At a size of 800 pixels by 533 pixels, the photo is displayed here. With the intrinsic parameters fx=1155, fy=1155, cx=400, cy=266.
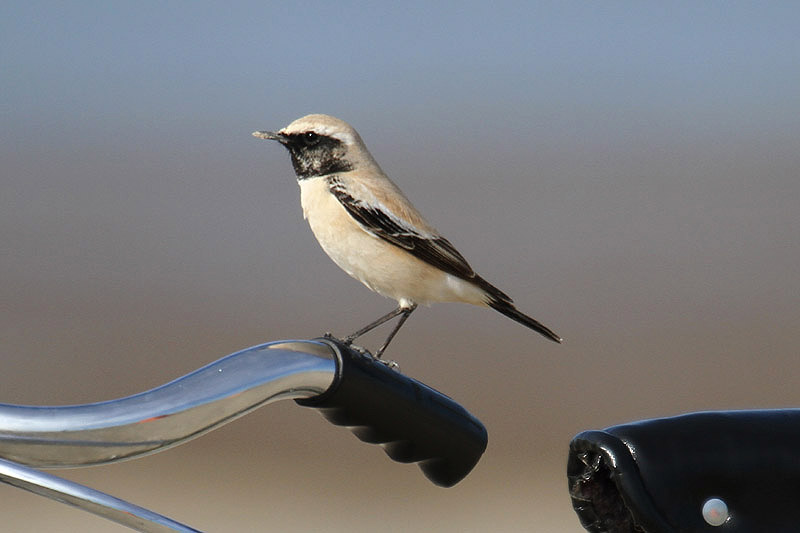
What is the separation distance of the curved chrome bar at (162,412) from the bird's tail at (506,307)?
1707mm

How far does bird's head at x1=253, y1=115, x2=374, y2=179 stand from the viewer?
3328mm

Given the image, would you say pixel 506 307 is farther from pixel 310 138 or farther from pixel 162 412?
pixel 162 412

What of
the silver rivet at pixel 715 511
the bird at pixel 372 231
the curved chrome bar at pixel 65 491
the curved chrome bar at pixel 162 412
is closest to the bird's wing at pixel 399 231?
the bird at pixel 372 231

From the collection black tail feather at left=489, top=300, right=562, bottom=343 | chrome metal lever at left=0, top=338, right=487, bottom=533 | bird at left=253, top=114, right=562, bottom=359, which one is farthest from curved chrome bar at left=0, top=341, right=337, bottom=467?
black tail feather at left=489, top=300, right=562, bottom=343

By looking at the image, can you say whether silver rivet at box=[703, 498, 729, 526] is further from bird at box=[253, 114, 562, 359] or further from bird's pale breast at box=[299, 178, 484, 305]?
bird's pale breast at box=[299, 178, 484, 305]

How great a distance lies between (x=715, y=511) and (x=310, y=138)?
7.10 feet

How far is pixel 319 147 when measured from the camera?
134 inches

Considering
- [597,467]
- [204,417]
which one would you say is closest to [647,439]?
[597,467]

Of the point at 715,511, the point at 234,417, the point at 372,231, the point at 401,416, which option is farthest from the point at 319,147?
the point at 715,511

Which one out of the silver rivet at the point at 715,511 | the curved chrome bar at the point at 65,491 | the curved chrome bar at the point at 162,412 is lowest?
the silver rivet at the point at 715,511

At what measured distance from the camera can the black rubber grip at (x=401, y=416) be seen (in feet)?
5.43

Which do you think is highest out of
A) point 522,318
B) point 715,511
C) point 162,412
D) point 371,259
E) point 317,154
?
point 317,154

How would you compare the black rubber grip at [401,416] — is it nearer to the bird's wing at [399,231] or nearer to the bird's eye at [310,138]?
the bird's wing at [399,231]

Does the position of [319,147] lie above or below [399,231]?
above
